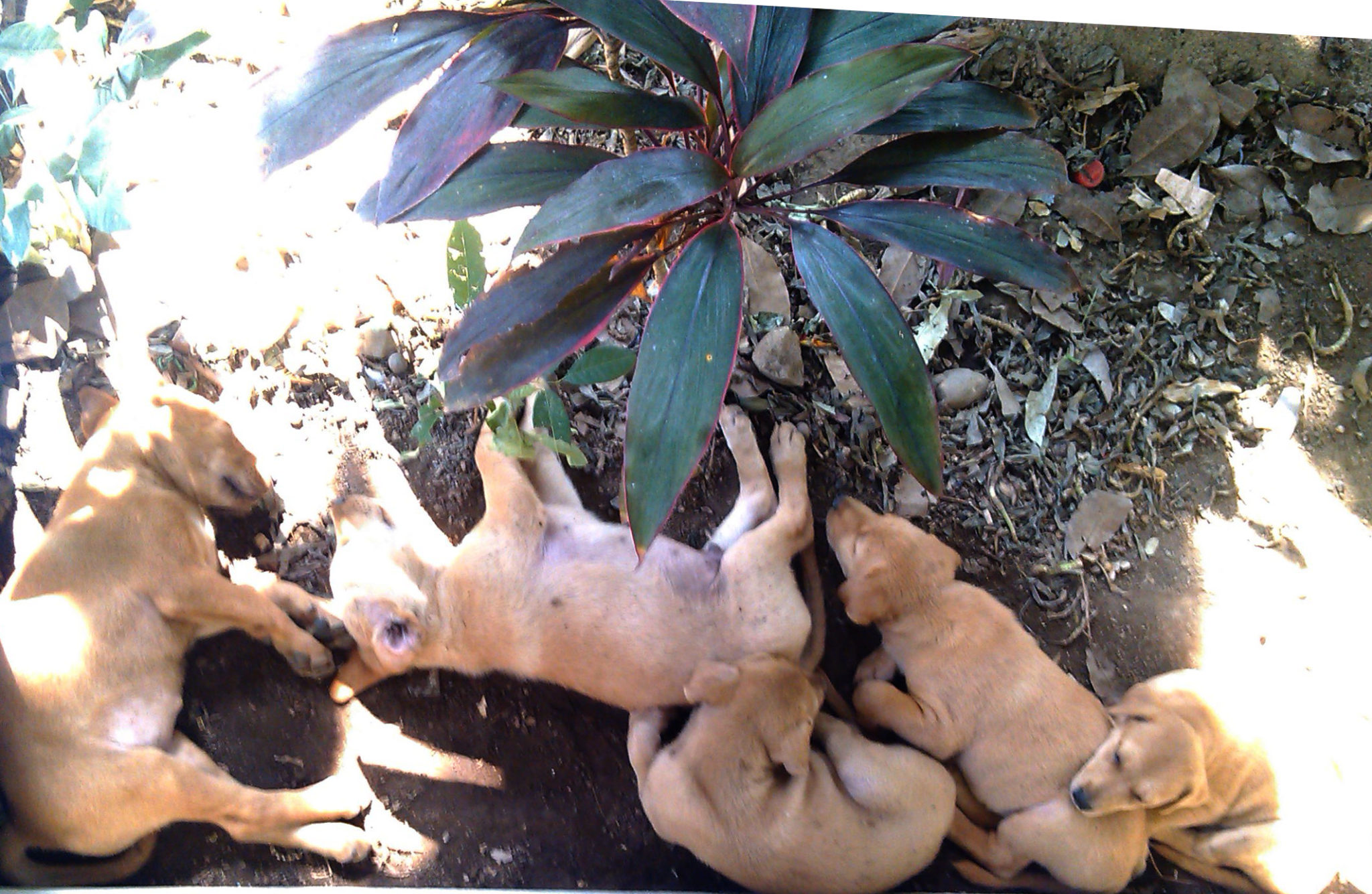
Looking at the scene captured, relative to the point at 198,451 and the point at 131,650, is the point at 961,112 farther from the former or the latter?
the point at 131,650

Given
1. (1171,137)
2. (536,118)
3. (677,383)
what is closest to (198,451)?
(536,118)

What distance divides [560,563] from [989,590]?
909 mm

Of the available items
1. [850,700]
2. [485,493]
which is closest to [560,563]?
[485,493]

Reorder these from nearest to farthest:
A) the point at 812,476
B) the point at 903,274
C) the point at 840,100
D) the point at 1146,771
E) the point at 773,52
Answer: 1. the point at 840,100
2. the point at 773,52
3. the point at 1146,771
4. the point at 812,476
5. the point at 903,274

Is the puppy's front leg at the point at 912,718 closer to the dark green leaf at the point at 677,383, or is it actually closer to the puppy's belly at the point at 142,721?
the dark green leaf at the point at 677,383

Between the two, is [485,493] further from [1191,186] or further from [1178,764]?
[1191,186]

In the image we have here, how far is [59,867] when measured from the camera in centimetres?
151

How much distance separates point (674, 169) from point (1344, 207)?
174 centimetres

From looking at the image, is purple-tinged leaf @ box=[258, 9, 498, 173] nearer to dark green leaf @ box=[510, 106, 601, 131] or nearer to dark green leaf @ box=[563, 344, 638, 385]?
dark green leaf @ box=[510, 106, 601, 131]

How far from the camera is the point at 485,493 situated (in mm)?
1860

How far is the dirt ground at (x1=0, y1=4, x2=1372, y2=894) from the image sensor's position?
1611 mm

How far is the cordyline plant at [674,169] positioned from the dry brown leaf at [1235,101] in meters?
0.94

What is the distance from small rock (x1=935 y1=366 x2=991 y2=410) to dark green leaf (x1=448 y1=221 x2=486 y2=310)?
1.03 m

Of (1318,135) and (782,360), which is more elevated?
(1318,135)
